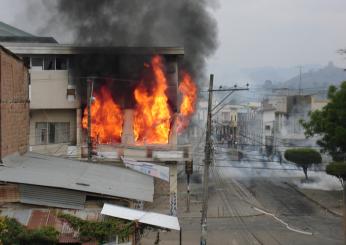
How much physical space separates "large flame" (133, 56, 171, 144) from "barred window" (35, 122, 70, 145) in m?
4.05

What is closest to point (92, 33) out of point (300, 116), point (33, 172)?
point (33, 172)

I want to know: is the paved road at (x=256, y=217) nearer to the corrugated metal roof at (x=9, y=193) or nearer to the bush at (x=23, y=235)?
the corrugated metal roof at (x=9, y=193)

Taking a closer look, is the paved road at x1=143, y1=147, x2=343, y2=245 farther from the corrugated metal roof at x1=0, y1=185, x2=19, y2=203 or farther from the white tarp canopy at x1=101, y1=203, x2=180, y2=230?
the corrugated metal roof at x1=0, y1=185, x2=19, y2=203

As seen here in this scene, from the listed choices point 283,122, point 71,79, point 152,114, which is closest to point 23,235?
point 71,79

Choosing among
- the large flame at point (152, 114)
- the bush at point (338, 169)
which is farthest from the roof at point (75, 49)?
the bush at point (338, 169)

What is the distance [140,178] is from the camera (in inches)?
685

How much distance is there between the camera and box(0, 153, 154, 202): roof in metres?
13.6

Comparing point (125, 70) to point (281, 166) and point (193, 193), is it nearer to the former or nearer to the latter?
point (193, 193)

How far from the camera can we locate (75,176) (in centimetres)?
1490

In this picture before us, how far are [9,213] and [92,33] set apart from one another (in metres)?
25.6

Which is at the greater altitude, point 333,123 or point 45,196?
point 333,123

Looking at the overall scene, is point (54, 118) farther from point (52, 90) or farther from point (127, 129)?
point (127, 129)

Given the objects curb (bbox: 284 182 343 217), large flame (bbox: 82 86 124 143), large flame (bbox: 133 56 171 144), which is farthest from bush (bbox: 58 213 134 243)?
curb (bbox: 284 182 343 217)

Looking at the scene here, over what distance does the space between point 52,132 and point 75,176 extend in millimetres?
20761
